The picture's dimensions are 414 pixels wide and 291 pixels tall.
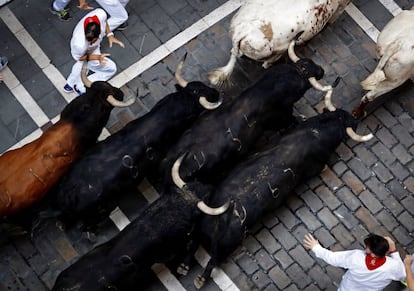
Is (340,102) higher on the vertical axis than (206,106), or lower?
lower

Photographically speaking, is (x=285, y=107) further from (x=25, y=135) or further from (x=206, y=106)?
(x=25, y=135)

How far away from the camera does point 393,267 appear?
879cm

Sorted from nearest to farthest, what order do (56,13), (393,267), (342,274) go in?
(393,267) → (342,274) → (56,13)

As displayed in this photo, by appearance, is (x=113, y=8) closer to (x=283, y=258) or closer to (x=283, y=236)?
(x=283, y=236)

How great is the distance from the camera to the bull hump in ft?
34.3

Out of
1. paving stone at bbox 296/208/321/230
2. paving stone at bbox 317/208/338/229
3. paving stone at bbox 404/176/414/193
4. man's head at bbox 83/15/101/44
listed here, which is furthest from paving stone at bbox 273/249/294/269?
man's head at bbox 83/15/101/44

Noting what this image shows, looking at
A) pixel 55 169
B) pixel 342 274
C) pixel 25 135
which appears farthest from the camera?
pixel 25 135

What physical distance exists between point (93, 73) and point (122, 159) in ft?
7.10

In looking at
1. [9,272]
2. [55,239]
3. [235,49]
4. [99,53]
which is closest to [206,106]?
[235,49]

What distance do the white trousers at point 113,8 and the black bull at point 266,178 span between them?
3.23 meters

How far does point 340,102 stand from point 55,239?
15.7ft

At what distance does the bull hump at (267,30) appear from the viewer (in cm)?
1047

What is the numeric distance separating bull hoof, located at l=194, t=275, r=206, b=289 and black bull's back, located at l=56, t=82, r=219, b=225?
1539mm

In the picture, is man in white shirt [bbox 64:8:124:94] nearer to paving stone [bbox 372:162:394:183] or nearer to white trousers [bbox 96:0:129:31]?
white trousers [bbox 96:0:129:31]
